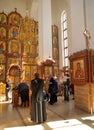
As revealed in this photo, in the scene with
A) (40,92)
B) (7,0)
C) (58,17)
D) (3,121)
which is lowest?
(3,121)

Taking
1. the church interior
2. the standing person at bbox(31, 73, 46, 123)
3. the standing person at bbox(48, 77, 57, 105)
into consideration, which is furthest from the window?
the standing person at bbox(31, 73, 46, 123)

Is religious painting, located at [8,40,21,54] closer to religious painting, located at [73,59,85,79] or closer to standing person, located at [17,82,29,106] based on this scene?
standing person, located at [17,82,29,106]

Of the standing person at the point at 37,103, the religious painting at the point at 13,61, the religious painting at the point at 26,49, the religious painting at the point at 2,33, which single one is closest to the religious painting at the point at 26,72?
the religious painting at the point at 13,61

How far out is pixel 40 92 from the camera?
493cm

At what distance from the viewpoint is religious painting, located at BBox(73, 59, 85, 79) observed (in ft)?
22.5

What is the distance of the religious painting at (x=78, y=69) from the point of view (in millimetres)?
6861

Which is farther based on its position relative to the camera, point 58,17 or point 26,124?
point 58,17

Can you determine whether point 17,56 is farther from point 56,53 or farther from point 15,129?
point 15,129

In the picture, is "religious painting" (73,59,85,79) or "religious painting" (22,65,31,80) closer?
"religious painting" (73,59,85,79)

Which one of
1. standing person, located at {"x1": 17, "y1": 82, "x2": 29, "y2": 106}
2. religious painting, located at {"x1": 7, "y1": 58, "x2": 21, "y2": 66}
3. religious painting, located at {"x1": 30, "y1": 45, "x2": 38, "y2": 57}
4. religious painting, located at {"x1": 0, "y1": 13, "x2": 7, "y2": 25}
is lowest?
standing person, located at {"x1": 17, "y1": 82, "x2": 29, "y2": 106}

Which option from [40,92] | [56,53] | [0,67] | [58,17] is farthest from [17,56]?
[40,92]

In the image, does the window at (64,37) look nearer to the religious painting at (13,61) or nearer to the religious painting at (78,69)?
the religious painting at (13,61)

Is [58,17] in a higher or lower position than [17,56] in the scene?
higher

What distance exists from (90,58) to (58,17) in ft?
41.4
